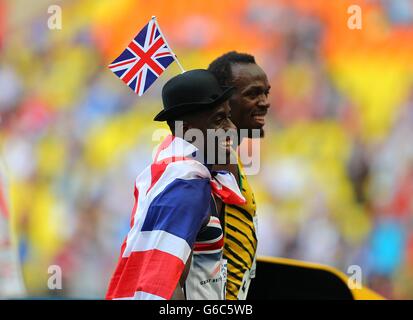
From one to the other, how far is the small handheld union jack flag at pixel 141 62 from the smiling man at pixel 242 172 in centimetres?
46

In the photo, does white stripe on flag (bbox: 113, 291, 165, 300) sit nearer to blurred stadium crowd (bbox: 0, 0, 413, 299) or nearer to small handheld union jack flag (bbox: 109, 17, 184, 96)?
small handheld union jack flag (bbox: 109, 17, 184, 96)

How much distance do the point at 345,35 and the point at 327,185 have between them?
55.2 inches

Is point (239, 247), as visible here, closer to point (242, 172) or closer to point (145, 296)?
point (242, 172)

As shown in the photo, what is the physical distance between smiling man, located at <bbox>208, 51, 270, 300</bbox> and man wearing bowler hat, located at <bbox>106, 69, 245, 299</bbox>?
0.72 ft

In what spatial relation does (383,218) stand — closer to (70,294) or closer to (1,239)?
(70,294)

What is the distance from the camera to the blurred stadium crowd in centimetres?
688

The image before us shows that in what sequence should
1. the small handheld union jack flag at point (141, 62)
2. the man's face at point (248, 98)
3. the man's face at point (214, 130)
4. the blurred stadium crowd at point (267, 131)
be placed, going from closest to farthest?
the man's face at point (214, 130)
the small handheld union jack flag at point (141, 62)
the man's face at point (248, 98)
the blurred stadium crowd at point (267, 131)

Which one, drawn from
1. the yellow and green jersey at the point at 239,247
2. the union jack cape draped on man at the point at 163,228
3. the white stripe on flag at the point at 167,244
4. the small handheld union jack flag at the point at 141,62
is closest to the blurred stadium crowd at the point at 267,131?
the yellow and green jersey at the point at 239,247

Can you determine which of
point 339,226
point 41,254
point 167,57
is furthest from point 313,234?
point 167,57

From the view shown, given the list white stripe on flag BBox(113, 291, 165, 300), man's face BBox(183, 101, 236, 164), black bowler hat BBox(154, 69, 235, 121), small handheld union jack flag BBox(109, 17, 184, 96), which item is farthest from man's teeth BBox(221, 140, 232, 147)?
white stripe on flag BBox(113, 291, 165, 300)

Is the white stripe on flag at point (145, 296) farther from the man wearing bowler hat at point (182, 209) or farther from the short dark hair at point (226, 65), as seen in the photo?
the short dark hair at point (226, 65)

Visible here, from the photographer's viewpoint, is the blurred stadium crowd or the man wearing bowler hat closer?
the man wearing bowler hat

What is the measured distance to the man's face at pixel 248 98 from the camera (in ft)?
11.6

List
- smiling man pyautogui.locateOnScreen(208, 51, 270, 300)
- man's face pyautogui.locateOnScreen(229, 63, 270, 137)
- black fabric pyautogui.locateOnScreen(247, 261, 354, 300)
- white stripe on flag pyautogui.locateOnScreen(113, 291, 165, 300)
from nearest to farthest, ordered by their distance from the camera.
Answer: white stripe on flag pyautogui.locateOnScreen(113, 291, 165, 300)
smiling man pyautogui.locateOnScreen(208, 51, 270, 300)
man's face pyautogui.locateOnScreen(229, 63, 270, 137)
black fabric pyautogui.locateOnScreen(247, 261, 354, 300)
